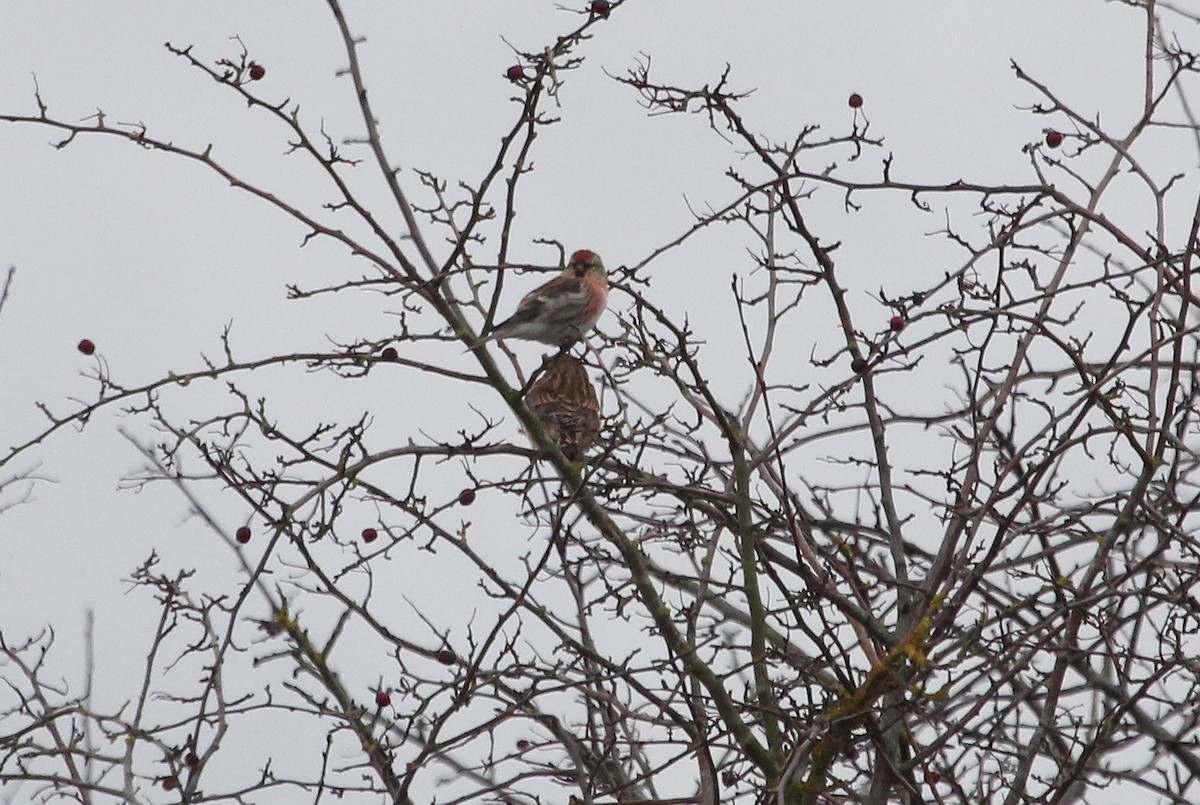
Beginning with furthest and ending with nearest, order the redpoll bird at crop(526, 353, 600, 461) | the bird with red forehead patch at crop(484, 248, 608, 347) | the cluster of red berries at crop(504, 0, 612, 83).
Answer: the bird with red forehead patch at crop(484, 248, 608, 347), the redpoll bird at crop(526, 353, 600, 461), the cluster of red berries at crop(504, 0, 612, 83)

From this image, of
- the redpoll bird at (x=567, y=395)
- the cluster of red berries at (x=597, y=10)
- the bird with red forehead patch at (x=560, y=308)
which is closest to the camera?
the cluster of red berries at (x=597, y=10)

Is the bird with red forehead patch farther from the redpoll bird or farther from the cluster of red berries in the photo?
the cluster of red berries

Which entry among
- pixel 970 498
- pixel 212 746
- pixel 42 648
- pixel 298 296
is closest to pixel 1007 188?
pixel 970 498

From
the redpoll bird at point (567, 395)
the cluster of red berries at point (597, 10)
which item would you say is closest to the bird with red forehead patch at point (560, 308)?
the redpoll bird at point (567, 395)

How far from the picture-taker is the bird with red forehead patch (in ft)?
26.1

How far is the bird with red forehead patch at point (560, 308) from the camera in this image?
7965 millimetres

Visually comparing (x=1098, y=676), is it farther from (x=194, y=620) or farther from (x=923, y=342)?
(x=194, y=620)

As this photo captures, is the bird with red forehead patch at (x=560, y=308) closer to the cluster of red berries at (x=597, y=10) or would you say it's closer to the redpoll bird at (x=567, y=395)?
the redpoll bird at (x=567, y=395)

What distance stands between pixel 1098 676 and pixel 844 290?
6.46ft

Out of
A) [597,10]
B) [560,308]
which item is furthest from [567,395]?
[597,10]

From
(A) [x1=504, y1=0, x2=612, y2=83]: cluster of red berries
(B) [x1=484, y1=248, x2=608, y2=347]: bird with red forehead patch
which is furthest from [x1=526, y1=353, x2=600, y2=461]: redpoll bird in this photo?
(A) [x1=504, y1=0, x2=612, y2=83]: cluster of red berries

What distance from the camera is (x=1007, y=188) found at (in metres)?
4.86

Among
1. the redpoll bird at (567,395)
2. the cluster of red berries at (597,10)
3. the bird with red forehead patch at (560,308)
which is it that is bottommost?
the cluster of red berries at (597,10)

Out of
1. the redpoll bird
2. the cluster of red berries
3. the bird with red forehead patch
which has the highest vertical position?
the bird with red forehead patch
